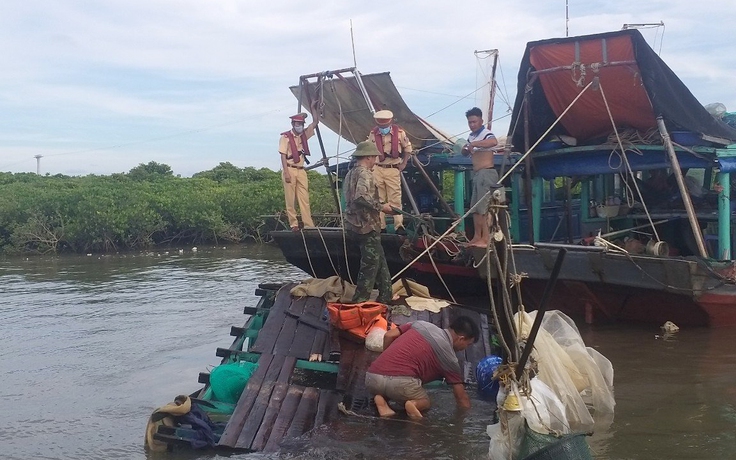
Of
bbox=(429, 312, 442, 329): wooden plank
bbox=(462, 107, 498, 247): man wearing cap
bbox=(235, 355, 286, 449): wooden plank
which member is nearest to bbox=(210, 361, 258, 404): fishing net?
bbox=(235, 355, 286, 449): wooden plank

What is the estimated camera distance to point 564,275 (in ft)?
31.4

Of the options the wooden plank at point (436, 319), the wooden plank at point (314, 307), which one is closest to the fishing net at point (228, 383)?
the wooden plank at point (314, 307)

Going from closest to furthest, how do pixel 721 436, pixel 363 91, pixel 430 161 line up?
pixel 721 436, pixel 363 91, pixel 430 161

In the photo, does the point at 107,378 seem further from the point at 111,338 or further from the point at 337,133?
the point at 337,133

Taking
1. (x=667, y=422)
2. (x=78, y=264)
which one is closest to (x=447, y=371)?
(x=667, y=422)

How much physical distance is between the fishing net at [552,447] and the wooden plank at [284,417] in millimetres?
2053

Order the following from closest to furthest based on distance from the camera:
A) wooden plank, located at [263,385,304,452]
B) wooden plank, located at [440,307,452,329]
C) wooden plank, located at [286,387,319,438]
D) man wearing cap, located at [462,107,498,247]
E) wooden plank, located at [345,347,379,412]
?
wooden plank, located at [263,385,304,452] → wooden plank, located at [286,387,319,438] → wooden plank, located at [345,347,379,412] → wooden plank, located at [440,307,452,329] → man wearing cap, located at [462,107,498,247]

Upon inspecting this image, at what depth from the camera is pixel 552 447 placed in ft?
13.4

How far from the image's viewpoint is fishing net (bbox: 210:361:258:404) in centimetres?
679

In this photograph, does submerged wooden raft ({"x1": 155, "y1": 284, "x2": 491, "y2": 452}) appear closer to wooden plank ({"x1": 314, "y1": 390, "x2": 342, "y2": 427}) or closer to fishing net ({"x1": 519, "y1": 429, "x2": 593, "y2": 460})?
wooden plank ({"x1": 314, "y1": 390, "x2": 342, "y2": 427})

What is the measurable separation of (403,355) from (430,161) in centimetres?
636

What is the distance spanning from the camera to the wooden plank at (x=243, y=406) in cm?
572

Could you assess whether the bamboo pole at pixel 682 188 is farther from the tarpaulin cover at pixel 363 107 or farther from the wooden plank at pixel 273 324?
the wooden plank at pixel 273 324

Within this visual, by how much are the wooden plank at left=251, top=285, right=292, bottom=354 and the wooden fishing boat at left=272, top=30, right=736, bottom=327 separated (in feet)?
5.57
